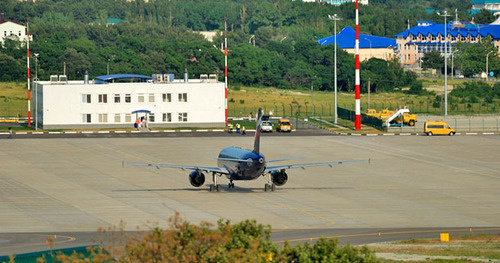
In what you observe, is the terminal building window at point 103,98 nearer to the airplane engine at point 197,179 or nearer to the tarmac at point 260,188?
the tarmac at point 260,188

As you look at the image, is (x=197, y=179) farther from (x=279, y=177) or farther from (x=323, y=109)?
(x=323, y=109)

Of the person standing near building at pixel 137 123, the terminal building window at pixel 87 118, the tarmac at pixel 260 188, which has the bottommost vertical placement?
the tarmac at pixel 260 188

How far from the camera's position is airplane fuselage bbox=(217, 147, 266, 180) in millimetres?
75750

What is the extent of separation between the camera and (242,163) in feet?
252

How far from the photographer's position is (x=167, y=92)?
503ft

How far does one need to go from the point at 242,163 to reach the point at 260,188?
30.7 feet

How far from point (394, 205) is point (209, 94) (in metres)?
78.9

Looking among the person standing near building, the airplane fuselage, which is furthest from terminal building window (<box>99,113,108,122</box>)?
the airplane fuselage

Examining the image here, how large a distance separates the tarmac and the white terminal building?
64.9ft

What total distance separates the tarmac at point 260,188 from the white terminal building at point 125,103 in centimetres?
1979

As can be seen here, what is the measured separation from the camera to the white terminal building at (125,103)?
149 m

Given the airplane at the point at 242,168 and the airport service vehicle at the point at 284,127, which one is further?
the airport service vehicle at the point at 284,127

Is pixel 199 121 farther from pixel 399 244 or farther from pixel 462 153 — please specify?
pixel 399 244

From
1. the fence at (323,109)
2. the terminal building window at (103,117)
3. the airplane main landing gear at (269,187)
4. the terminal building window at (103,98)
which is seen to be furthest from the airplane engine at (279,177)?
the fence at (323,109)
